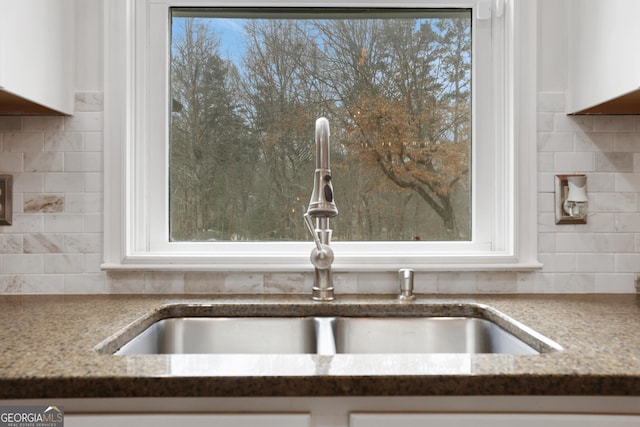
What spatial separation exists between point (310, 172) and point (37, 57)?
786 millimetres

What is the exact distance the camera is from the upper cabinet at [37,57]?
113cm

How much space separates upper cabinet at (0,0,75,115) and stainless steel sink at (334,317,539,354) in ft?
3.08

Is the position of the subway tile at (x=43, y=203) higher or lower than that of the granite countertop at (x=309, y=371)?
higher

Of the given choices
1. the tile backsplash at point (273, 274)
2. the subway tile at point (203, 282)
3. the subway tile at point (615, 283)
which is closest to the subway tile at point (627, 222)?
the tile backsplash at point (273, 274)

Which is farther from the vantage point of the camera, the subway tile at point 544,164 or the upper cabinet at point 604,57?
the subway tile at point 544,164

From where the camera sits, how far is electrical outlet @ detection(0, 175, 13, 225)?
1.44 metres

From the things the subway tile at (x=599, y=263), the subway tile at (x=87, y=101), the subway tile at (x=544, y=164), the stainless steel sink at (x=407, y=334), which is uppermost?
the subway tile at (x=87, y=101)

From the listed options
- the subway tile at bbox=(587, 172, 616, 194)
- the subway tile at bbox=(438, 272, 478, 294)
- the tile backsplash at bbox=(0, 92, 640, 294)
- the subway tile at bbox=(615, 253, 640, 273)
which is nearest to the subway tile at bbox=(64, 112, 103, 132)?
the tile backsplash at bbox=(0, 92, 640, 294)

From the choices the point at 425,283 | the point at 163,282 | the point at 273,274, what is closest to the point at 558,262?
the point at 425,283

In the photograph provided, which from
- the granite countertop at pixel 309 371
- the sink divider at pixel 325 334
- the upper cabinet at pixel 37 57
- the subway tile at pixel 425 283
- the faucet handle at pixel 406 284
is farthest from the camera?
the subway tile at pixel 425 283

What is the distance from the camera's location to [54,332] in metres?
1.00

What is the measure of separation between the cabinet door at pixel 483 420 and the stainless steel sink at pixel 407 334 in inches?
20.7

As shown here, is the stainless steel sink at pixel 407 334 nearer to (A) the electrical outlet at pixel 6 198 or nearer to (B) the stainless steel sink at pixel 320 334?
(B) the stainless steel sink at pixel 320 334

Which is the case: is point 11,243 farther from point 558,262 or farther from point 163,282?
point 558,262
